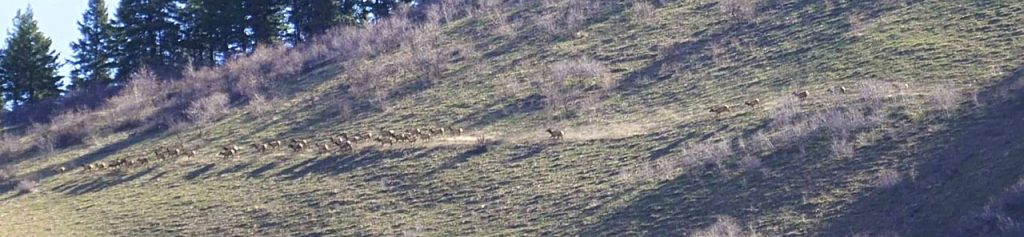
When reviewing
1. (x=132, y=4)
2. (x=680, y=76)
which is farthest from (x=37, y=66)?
Result: (x=680, y=76)

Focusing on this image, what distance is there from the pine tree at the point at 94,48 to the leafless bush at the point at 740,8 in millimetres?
24656

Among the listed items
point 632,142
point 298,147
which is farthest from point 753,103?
point 298,147

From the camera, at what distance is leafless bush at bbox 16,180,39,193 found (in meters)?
34.9

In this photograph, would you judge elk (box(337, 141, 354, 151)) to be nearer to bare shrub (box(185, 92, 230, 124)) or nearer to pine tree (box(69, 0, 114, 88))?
bare shrub (box(185, 92, 230, 124))

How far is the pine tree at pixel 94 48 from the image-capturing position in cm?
5369

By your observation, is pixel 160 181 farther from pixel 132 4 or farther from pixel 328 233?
pixel 132 4

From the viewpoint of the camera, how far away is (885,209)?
2028 cm

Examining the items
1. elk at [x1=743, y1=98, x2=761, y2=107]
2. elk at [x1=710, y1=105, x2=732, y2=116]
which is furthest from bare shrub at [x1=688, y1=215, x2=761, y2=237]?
elk at [x1=743, y1=98, x2=761, y2=107]

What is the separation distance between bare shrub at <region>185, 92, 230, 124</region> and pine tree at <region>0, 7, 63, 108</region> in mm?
12014

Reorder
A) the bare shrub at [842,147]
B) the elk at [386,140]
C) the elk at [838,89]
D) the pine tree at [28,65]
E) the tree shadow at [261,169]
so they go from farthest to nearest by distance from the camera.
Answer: the pine tree at [28,65]
the elk at [386,140]
the tree shadow at [261,169]
the elk at [838,89]
the bare shrub at [842,147]

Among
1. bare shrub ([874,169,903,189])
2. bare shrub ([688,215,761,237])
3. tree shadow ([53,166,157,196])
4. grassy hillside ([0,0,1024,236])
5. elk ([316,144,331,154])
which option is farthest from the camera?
tree shadow ([53,166,157,196])

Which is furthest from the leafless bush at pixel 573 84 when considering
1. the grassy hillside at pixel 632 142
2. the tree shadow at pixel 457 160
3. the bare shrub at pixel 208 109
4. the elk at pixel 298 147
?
the bare shrub at pixel 208 109

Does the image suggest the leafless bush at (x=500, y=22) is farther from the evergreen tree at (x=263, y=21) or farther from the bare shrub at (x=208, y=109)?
the evergreen tree at (x=263, y=21)

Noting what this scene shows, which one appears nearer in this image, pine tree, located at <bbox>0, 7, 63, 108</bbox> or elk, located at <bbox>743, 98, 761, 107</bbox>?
elk, located at <bbox>743, 98, 761, 107</bbox>
